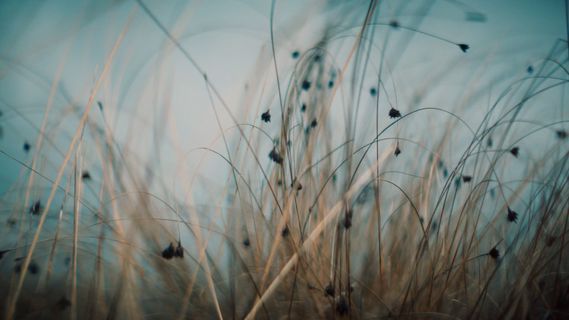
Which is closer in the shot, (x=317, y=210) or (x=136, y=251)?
(x=136, y=251)

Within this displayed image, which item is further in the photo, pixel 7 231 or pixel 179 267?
pixel 7 231

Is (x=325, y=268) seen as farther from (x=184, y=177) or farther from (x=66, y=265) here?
(x=66, y=265)

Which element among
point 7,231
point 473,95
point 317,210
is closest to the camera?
point 317,210

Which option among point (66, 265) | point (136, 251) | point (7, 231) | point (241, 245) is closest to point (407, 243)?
point (241, 245)

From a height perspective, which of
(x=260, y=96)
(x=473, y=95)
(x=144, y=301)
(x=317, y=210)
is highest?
(x=473, y=95)

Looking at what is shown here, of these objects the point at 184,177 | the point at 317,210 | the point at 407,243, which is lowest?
the point at 407,243

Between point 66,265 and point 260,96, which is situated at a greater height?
point 260,96

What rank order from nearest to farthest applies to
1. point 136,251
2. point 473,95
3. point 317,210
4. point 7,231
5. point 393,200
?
point 136,251 < point 317,210 < point 7,231 < point 473,95 < point 393,200

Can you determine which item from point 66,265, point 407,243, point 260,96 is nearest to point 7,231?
point 66,265

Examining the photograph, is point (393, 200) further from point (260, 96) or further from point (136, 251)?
point (136, 251)
